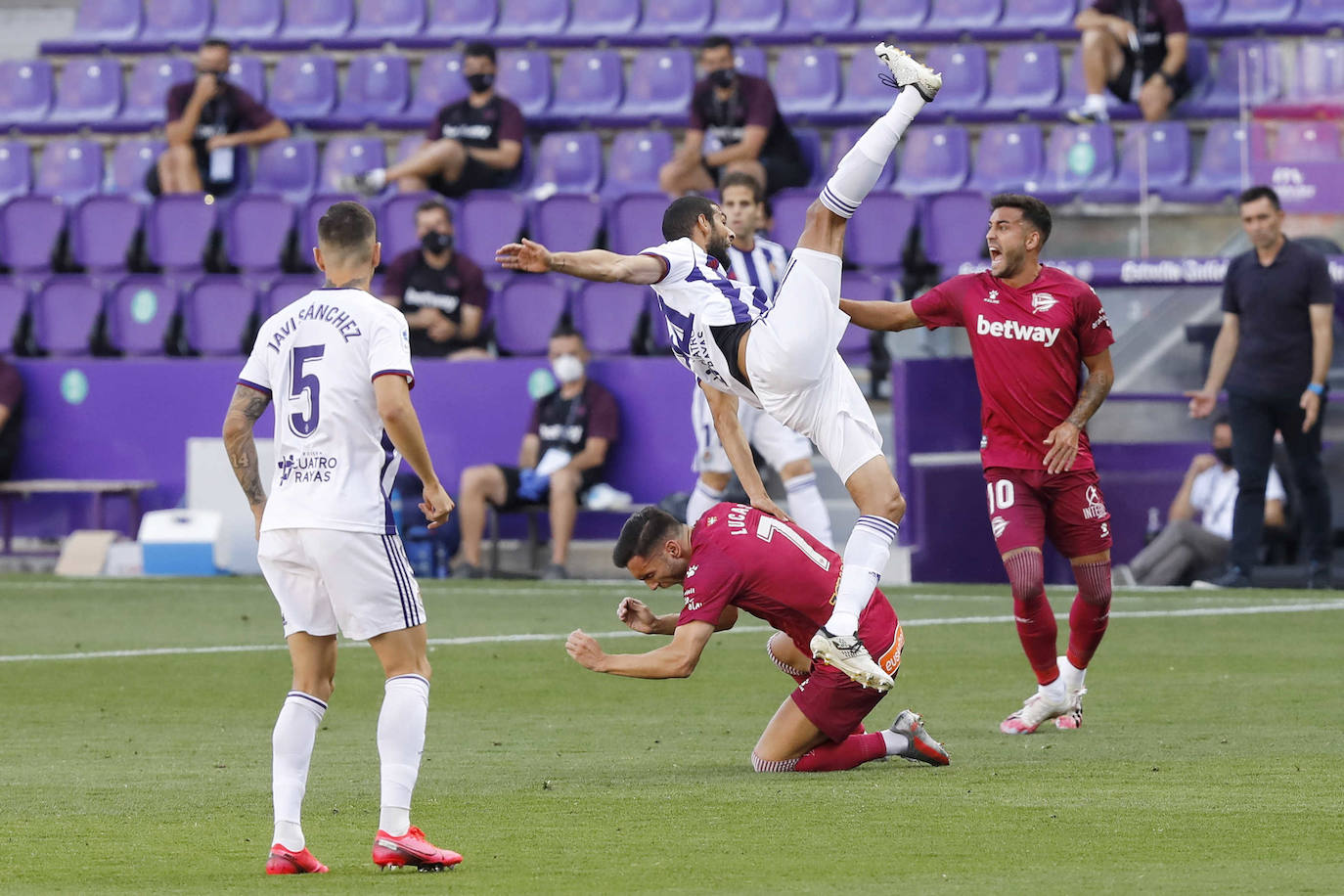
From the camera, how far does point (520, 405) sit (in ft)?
56.0

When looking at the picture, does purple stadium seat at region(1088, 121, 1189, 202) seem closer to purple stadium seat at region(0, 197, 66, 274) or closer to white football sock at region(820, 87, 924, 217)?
white football sock at region(820, 87, 924, 217)

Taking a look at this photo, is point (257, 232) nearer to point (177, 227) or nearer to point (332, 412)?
point (177, 227)

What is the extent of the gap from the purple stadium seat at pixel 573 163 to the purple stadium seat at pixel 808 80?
1833mm

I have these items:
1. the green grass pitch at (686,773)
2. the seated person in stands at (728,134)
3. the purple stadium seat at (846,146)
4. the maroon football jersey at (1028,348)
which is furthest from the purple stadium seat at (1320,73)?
the maroon football jersey at (1028,348)

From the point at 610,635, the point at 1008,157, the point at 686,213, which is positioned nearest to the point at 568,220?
the point at 1008,157

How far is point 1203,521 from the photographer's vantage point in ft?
49.7

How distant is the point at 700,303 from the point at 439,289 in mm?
9014

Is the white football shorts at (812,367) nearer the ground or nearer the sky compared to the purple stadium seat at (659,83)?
nearer the ground

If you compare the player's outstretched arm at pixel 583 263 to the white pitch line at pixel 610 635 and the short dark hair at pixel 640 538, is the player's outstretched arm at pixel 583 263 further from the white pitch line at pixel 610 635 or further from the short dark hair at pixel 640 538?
the white pitch line at pixel 610 635

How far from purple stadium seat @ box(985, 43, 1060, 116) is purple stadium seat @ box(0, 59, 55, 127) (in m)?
10.2

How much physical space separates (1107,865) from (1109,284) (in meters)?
10.7

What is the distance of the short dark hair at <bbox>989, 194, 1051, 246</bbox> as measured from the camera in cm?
870

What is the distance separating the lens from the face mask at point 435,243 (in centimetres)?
1709

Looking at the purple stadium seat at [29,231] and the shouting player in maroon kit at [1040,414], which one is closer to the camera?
the shouting player in maroon kit at [1040,414]
